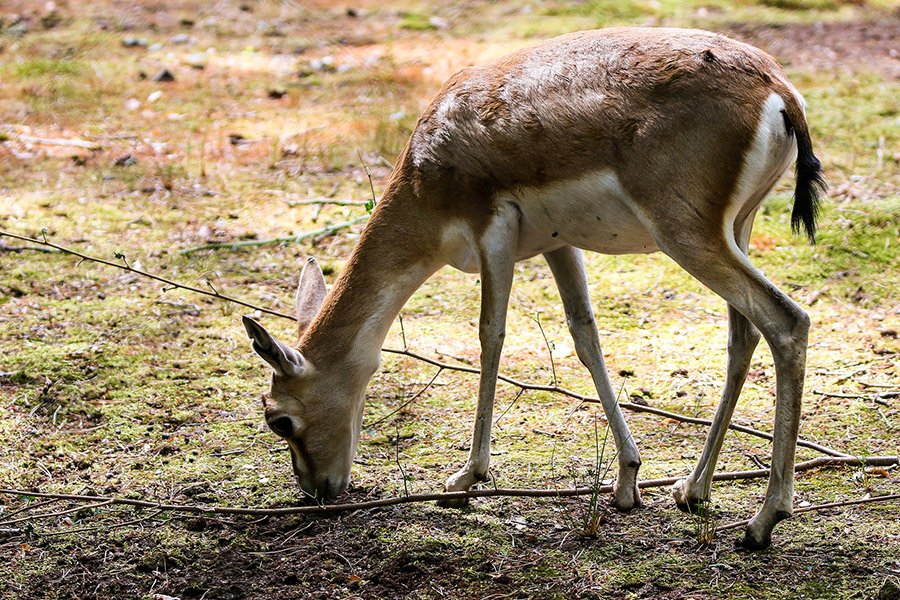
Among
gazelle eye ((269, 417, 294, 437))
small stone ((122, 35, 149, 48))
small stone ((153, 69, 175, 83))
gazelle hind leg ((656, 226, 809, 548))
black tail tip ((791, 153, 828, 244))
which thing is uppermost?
black tail tip ((791, 153, 828, 244))

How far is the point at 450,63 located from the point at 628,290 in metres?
5.15

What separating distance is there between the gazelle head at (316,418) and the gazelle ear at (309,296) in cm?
37

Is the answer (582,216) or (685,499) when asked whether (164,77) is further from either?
(685,499)

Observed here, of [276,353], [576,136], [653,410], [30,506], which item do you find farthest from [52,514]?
[653,410]

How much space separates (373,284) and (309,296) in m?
0.53

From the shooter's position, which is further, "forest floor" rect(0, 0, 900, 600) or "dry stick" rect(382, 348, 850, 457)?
"dry stick" rect(382, 348, 850, 457)

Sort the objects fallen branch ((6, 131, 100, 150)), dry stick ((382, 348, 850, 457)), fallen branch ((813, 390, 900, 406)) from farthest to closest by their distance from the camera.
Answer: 1. fallen branch ((6, 131, 100, 150))
2. fallen branch ((813, 390, 900, 406))
3. dry stick ((382, 348, 850, 457))

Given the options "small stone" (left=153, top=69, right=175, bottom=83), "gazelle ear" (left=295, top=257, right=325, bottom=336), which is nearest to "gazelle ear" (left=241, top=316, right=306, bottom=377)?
"gazelle ear" (left=295, top=257, right=325, bottom=336)

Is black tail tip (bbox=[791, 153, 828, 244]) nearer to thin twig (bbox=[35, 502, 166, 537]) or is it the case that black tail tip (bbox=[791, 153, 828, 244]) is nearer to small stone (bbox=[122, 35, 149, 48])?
thin twig (bbox=[35, 502, 166, 537])

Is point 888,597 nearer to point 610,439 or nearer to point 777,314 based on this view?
point 777,314

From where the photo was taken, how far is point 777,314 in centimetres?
412

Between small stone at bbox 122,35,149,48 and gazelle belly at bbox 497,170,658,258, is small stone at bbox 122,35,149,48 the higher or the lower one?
the lower one

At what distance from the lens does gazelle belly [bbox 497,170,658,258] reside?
435cm

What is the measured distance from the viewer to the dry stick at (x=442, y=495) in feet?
15.4
